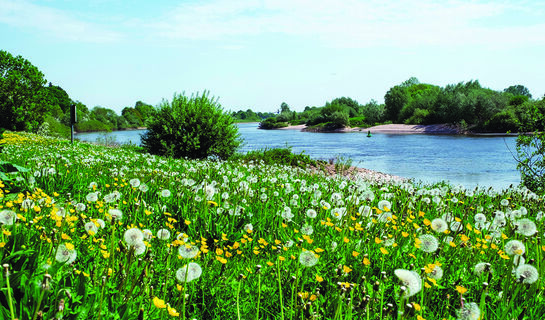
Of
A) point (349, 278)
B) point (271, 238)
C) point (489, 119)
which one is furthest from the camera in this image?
point (489, 119)

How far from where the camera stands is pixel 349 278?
3096 millimetres

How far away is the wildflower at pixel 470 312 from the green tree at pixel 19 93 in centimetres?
4117

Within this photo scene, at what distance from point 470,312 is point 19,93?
4247 cm

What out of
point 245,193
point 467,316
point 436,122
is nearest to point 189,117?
point 245,193

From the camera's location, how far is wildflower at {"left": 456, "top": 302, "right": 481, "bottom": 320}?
191 centimetres

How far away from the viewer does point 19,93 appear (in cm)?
3562

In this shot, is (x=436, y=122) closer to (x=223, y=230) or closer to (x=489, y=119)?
(x=489, y=119)

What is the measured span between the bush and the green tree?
25106 millimetres

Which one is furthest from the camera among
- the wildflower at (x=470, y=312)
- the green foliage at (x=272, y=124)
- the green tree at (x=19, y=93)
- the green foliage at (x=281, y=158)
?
the green foliage at (x=272, y=124)

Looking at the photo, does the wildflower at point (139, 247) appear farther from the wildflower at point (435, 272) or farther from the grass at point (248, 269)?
the wildflower at point (435, 272)

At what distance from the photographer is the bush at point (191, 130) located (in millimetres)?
17109

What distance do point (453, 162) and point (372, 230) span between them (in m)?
21.8

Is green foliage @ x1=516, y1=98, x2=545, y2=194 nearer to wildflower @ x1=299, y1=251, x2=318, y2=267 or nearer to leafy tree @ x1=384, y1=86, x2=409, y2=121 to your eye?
wildflower @ x1=299, y1=251, x2=318, y2=267

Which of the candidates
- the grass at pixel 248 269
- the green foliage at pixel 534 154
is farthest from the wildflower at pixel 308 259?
the green foliage at pixel 534 154
